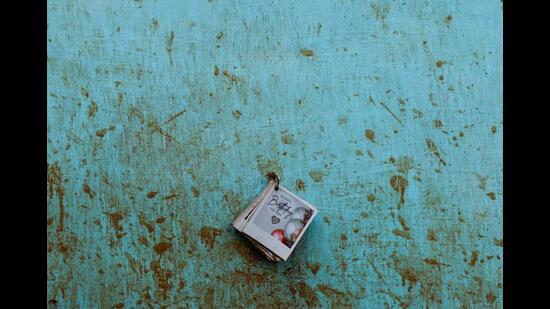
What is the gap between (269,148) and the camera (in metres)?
1.34

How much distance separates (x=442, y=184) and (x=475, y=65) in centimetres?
32

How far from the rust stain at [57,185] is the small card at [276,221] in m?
0.46

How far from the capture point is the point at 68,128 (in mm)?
1352

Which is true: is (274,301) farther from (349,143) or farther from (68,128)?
(68,128)

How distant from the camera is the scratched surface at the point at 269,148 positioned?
52.3 inches

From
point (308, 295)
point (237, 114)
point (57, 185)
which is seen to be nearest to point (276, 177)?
point (237, 114)

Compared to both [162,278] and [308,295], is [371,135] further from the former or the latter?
[162,278]

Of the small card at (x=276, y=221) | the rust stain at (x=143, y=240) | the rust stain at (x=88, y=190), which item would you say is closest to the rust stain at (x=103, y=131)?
the rust stain at (x=88, y=190)

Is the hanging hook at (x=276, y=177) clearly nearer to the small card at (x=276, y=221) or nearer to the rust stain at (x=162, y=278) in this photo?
the small card at (x=276, y=221)

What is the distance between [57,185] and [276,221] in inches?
23.4

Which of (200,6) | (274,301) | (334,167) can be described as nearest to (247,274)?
(274,301)

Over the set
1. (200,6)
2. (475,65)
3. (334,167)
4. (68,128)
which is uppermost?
(200,6)

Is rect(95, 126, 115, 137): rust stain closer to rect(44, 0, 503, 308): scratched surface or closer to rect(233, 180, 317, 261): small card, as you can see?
rect(44, 0, 503, 308): scratched surface

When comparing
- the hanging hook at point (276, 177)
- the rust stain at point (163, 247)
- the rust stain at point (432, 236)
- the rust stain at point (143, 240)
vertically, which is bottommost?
the rust stain at point (163, 247)
